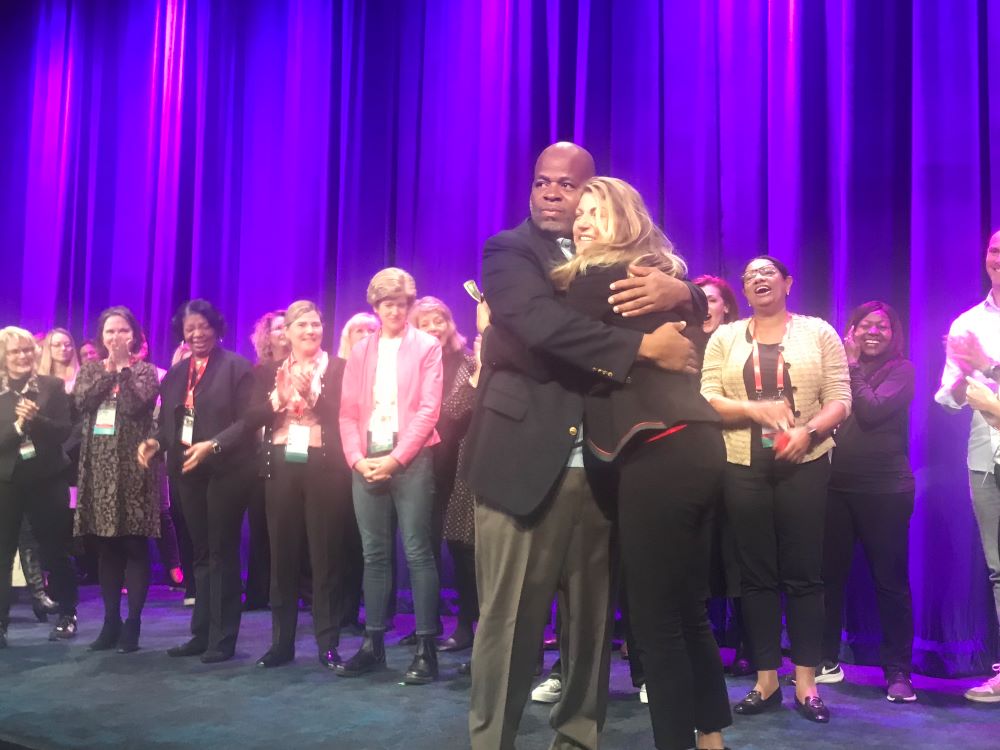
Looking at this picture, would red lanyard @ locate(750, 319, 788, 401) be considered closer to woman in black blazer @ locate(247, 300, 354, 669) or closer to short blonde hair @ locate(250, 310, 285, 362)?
woman in black blazer @ locate(247, 300, 354, 669)

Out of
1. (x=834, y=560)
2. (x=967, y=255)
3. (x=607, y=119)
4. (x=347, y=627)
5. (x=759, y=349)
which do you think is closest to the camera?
(x=759, y=349)

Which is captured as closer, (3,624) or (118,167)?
(3,624)

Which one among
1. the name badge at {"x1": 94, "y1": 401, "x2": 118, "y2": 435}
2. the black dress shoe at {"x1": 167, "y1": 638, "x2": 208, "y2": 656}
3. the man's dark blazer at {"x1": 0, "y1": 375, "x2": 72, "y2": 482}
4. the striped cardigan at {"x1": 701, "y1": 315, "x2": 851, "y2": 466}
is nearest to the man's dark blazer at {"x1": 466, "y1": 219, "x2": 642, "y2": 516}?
the striped cardigan at {"x1": 701, "y1": 315, "x2": 851, "y2": 466}

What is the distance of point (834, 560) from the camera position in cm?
359

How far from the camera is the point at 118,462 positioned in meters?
3.91

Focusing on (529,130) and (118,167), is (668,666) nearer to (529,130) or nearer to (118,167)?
(529,130)

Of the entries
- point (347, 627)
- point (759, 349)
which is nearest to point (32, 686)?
point (347, 627)

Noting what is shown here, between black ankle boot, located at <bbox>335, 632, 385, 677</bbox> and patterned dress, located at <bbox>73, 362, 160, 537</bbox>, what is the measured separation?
1.00m

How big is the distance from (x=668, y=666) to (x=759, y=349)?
1.61 meters

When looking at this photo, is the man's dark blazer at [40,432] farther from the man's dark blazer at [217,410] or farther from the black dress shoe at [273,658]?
the black dress shoe at [273,658]

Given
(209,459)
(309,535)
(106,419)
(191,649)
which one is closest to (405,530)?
(309,535)

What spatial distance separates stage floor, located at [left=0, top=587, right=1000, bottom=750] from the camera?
270cm

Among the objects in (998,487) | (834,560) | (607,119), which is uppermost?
(607,119)

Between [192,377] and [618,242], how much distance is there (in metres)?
2.44
